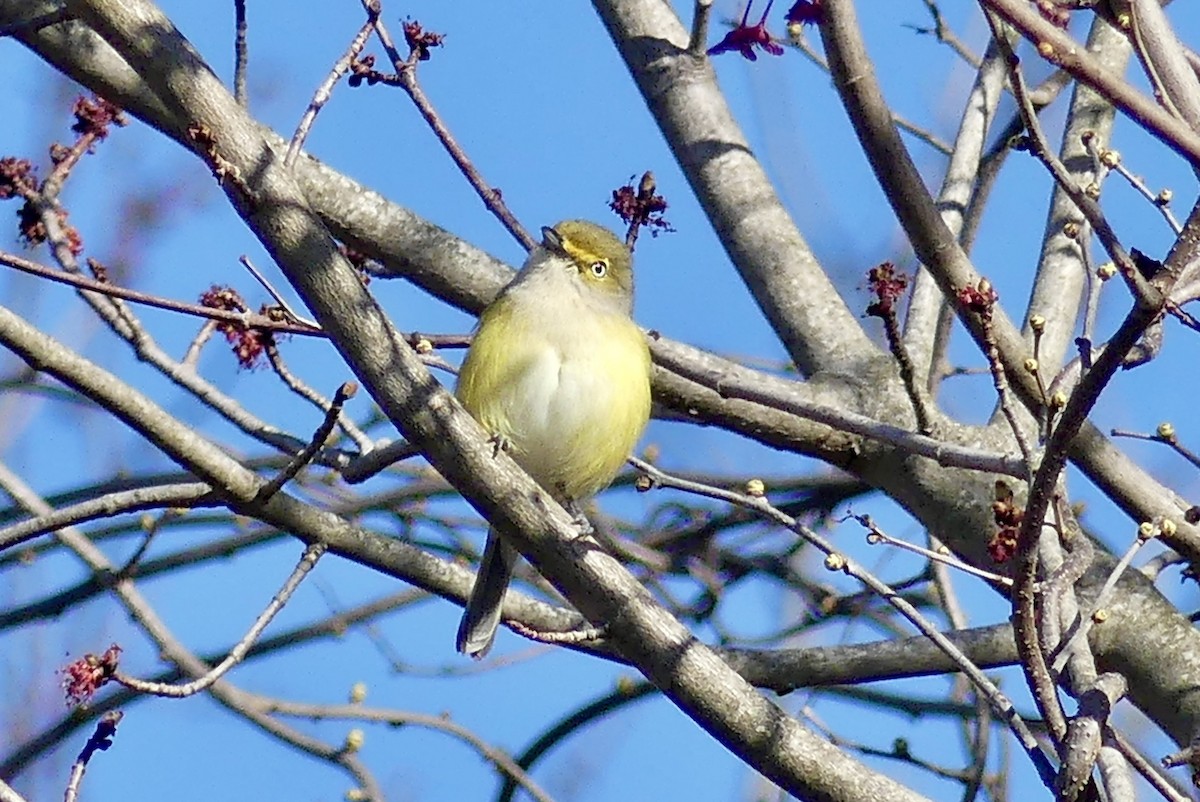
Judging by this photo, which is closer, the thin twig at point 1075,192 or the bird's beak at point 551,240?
the thin twig at point 1075,192

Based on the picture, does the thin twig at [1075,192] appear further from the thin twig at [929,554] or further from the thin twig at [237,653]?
the thin twig at [237,653]

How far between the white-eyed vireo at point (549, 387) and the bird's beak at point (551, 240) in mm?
251

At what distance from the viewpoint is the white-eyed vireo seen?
440cm

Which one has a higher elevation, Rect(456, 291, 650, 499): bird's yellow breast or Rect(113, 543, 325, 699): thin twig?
Rect(456, 291, 650, 499): bird's yellow breast

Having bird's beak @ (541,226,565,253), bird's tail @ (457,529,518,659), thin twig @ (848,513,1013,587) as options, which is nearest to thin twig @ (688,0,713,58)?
bird's beak @ (541,226,565,253)

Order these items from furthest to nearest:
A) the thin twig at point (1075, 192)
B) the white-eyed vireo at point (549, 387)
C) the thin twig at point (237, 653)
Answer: the white-eyed vireo at point (549, 387)
the thin twig at point (237, 653)
the thin twig at point (1075, 192)

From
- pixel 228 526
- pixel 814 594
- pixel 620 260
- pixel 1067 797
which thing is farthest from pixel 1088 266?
pixel 228 526

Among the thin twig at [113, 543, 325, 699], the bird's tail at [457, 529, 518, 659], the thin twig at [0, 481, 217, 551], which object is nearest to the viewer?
the thin twig at [113, 543, 325, 699]

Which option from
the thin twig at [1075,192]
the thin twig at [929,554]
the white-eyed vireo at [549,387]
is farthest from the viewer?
the white-eyed vireo at [549,387]

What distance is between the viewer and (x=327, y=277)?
2730 mm

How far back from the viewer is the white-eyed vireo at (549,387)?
4398 mm

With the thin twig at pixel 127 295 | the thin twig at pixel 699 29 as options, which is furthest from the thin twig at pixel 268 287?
the thin twig at pixel 699 29

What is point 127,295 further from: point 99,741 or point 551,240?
point 551,240

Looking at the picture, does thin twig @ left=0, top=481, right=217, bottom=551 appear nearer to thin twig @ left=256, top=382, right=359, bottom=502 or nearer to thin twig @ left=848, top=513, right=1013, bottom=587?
thin twig @ left=256, top=382, right=359, bottom=502
